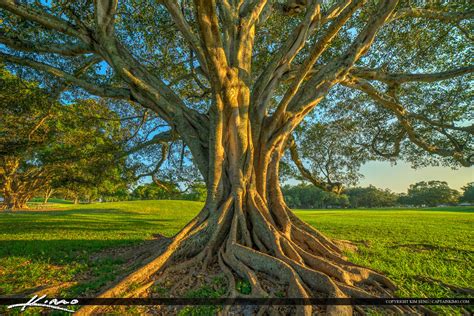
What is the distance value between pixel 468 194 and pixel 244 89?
4085 inches

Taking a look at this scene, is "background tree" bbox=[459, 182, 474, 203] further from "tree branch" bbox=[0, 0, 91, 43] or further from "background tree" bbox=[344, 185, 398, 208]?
"tree branch" bbox=[0, 0, 91, 43]

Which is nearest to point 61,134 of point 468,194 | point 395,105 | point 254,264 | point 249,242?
point 249,242

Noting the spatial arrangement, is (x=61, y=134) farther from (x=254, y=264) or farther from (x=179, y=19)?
(x=254, y=264)

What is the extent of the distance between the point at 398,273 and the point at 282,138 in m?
3.72

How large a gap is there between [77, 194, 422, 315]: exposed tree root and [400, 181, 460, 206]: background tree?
297ft

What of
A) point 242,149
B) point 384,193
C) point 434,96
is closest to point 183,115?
point 242,149

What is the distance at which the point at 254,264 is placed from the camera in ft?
12.7

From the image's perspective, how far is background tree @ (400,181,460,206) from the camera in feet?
223

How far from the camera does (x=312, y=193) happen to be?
75.9 metres

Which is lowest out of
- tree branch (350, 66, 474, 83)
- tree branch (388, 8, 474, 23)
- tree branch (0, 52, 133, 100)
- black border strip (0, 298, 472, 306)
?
black border strip (0, 298, 472, 306)

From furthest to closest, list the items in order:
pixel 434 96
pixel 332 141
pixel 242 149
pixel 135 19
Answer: pixel 332 141, pixel 434 96, pixel 135 19, pixel 242 149

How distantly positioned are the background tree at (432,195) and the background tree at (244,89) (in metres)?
84.8

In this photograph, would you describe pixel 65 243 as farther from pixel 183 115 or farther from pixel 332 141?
pixel 332 141

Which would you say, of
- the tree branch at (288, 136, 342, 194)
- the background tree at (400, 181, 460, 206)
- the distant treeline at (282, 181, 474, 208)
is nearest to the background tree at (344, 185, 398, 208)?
the distant treeline at (282, 181, 474, 208)
